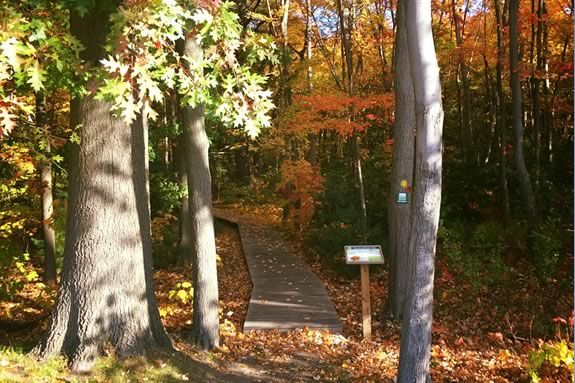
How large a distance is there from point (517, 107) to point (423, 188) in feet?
28.1

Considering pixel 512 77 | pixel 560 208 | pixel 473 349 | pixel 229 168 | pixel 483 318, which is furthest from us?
pixel 229 168

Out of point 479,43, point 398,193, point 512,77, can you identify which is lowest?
point 398,193

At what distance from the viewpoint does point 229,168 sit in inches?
1297

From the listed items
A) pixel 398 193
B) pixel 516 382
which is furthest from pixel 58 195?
pixel 516 382

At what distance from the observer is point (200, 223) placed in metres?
7.29

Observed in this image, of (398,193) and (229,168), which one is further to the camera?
Answer: (229,168)

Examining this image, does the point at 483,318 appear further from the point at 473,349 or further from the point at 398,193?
the point at 398,193

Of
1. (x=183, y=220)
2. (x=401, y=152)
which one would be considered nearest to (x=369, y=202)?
(x=183, y=220)

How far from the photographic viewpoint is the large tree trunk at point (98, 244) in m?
5.40

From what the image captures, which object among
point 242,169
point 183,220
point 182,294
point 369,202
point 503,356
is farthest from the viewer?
point 242,169

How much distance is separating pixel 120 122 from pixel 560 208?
1240 cm

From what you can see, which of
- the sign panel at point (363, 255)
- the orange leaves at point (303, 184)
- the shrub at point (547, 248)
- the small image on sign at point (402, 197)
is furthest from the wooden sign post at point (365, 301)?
the orange leaves at point (303, 184)

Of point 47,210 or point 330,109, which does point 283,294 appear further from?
point 47,210

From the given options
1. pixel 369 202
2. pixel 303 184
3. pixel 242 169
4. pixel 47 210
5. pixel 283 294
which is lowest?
pixel 283 294
